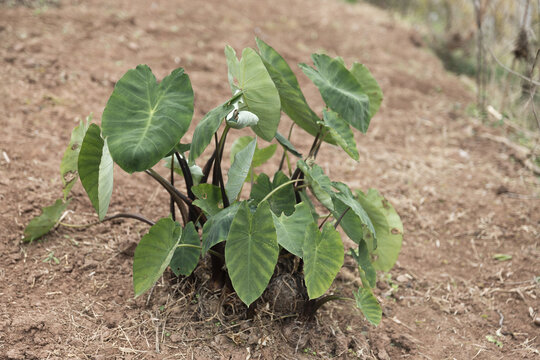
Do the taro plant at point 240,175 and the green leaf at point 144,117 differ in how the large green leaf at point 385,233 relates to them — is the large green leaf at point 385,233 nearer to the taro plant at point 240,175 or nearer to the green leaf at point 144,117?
the taro plant at point 240,175

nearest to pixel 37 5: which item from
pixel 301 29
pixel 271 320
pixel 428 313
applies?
pixel 301 29

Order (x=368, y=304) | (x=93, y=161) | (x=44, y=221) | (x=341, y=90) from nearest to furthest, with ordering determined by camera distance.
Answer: (x=93, y=161) < (x=368, y=304) < (x=341, y=90) < (x=44, y=221)

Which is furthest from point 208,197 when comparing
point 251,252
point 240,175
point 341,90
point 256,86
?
point 341,90

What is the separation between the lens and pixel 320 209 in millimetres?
2518

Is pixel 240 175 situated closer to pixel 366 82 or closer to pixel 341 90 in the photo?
pixel 341 90

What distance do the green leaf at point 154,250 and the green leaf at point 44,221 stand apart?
21.0 inches

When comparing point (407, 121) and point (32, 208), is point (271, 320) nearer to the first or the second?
point (32, 208)

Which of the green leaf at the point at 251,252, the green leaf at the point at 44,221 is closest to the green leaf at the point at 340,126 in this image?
the green leaf at the point at 251,252

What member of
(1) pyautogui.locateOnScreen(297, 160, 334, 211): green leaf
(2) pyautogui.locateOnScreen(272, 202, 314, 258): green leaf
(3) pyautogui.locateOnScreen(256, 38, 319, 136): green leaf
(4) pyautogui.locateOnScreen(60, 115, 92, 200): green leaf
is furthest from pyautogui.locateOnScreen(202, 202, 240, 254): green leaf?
(4) pyautogui.locateOnScreen(60, 115, 92, 200): green leaf

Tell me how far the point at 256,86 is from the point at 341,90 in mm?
393

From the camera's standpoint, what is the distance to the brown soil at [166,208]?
→ 1.58 meters

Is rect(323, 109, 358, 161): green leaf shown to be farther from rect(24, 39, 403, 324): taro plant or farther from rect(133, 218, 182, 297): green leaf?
rect(133, 218, 182, 297): green leaf

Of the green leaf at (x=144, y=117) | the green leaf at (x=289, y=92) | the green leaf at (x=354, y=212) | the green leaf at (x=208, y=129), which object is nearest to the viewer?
the green leaf at (x=144, y=117)

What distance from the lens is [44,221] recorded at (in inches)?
70.3
